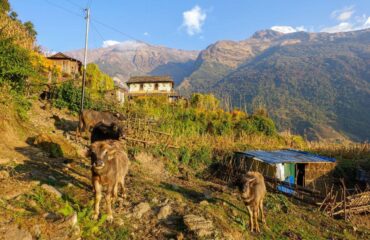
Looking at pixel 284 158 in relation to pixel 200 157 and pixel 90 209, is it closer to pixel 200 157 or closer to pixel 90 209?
pixel 200 157

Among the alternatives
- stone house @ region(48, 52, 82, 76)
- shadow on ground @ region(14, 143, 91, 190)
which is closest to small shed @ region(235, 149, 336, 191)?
shadow on ground @ region(14, 143, 91, 190)

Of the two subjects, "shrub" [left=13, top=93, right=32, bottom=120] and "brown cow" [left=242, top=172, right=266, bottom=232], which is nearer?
"brown cow" [left=242, top=172, right=266, bottom=232]

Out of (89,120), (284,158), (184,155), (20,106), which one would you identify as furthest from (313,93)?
(20,106)

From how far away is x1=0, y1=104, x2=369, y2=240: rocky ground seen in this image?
6121 millimetres

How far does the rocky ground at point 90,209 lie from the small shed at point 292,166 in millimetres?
6825

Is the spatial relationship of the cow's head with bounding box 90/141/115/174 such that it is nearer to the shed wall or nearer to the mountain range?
the shed wall

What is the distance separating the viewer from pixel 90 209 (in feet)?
A: 23.5

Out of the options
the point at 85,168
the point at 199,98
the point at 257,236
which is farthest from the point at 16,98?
the point at 199,98

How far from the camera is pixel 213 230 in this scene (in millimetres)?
7758

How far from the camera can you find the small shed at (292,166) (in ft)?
69.2

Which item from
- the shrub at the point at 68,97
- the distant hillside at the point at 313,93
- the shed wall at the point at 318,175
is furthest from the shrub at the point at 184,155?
the distant hillside at the point at 313,93

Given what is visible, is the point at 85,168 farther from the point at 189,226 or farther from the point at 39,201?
the point at 189,226

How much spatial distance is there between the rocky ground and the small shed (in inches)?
269

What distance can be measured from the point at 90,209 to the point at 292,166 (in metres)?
18.4
